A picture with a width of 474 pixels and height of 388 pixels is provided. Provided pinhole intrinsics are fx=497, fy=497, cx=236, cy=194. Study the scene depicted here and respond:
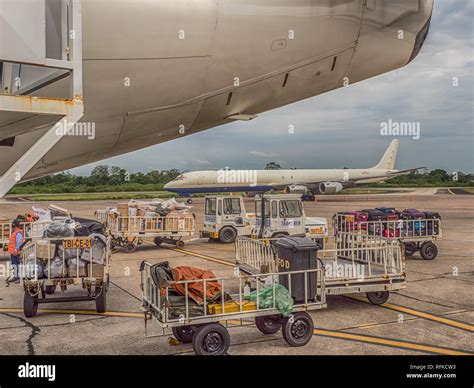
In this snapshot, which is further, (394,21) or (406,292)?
(406,292)

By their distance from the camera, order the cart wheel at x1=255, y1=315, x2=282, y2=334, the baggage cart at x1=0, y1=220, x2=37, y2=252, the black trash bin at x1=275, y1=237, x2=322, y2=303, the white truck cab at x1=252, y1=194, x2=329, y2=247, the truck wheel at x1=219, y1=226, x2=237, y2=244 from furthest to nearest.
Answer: the truck wheel at x1=219, y1=226, x2=237, y2=244 < the baggage cart at x1=0, y1=220, x2=37, y2=252 < the white truck cab at x1=252, y1=194, x2=329, y2=247 < the cart wheel at x1=255, y1=315, x2=282, y2=334 < the black trash bin at x1=275, y1=237, x2=322, y2=303

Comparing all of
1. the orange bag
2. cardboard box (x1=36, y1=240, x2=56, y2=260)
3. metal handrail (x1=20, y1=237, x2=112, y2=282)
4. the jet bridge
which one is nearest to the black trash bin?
the orange bag

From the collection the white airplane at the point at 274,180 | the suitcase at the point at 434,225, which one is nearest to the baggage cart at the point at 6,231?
the suitcase at the point at 434,225

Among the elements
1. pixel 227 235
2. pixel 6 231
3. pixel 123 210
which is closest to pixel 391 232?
pixel 227 235

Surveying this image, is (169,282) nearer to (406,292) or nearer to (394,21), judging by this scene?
(394,21)

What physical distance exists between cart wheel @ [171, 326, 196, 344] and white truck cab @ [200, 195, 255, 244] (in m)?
13.0

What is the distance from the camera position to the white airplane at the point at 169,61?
4500mm

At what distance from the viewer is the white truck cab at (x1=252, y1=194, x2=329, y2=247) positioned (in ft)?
57.9

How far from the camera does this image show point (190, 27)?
16.9 ft

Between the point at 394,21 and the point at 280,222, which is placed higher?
the point at 394,21

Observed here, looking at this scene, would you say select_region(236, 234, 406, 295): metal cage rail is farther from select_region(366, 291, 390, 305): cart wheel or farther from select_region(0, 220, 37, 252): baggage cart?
select_region(0, 220, 37, 252): baggage cart

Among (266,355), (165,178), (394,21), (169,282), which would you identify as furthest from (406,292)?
(165,178)

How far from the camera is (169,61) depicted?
5266 mm
